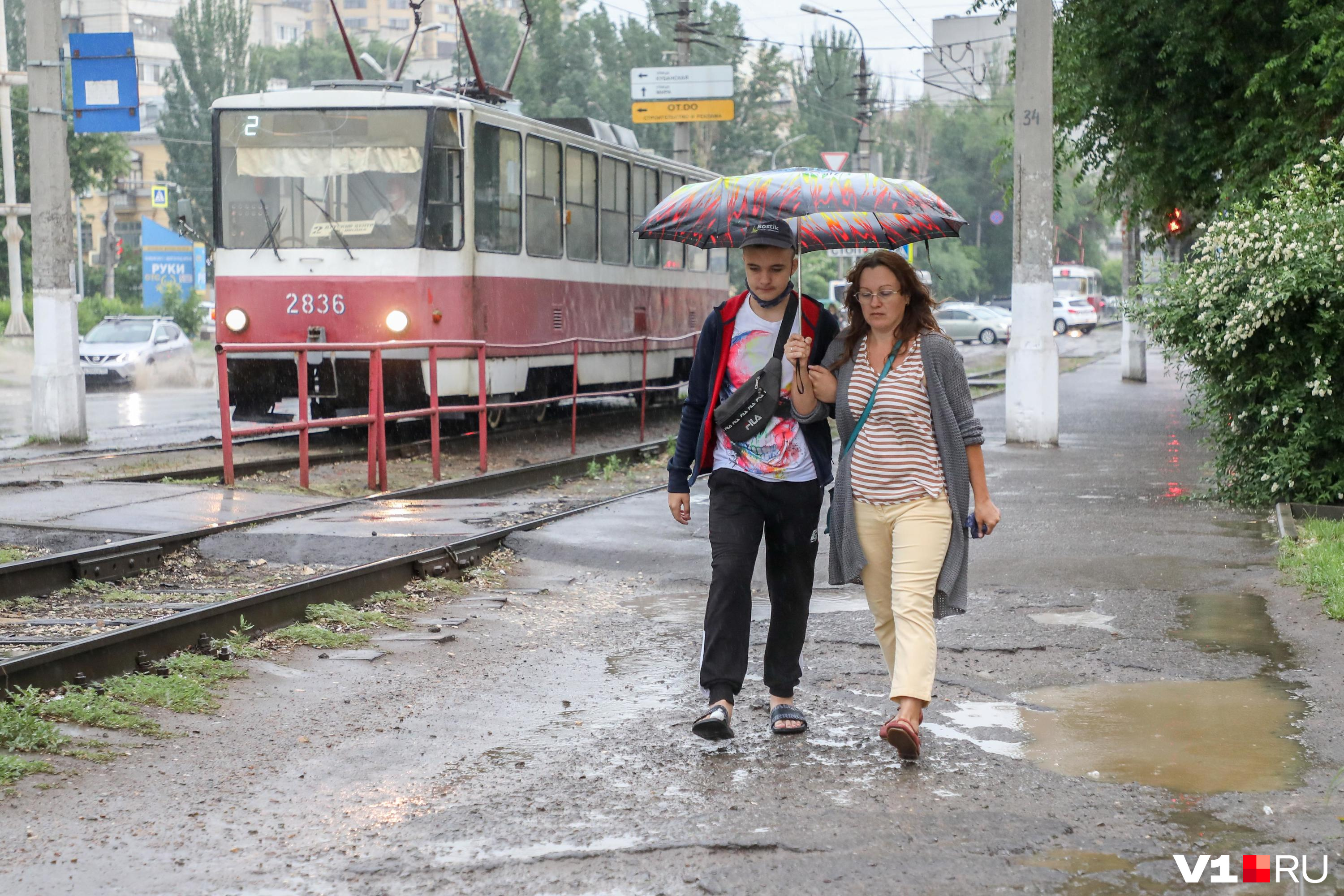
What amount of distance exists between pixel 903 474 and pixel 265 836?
2.26 m

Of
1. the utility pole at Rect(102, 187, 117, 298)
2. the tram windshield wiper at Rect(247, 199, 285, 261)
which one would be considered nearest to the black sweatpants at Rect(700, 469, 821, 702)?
the tram windshield wiper at Rect(247, 199, 285, 261)

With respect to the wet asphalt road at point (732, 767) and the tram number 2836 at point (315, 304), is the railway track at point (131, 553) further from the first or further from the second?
the tram number 2836 at point (315, 304)

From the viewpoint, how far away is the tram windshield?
14.6 metres

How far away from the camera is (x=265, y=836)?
423cm

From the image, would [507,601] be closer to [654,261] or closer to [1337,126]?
[1337,126]

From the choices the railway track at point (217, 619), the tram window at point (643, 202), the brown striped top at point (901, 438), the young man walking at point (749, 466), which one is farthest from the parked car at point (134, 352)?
the brown striped top at point (901, 438)

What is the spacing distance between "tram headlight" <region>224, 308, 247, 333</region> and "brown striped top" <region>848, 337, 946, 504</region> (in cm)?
1105

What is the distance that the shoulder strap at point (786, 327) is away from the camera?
5.20 metres

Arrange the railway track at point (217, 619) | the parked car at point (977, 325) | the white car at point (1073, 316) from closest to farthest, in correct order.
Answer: the railway track at point (217, 619), the parked car at point (977, 325), the white car at point (1073, 316)

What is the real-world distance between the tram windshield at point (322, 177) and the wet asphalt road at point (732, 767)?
24.9 feet

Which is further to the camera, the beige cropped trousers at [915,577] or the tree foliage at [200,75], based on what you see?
the tree foliage at [200,75]

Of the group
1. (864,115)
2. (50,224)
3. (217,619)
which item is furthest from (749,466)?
(864,115)

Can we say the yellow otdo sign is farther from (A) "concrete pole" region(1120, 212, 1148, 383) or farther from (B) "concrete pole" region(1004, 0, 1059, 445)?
(B) "concrete pole" region(1004, 0, 1059, 445)

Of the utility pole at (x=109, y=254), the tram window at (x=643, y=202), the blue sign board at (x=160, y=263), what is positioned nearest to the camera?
the tram window at (x=643, y=202)
